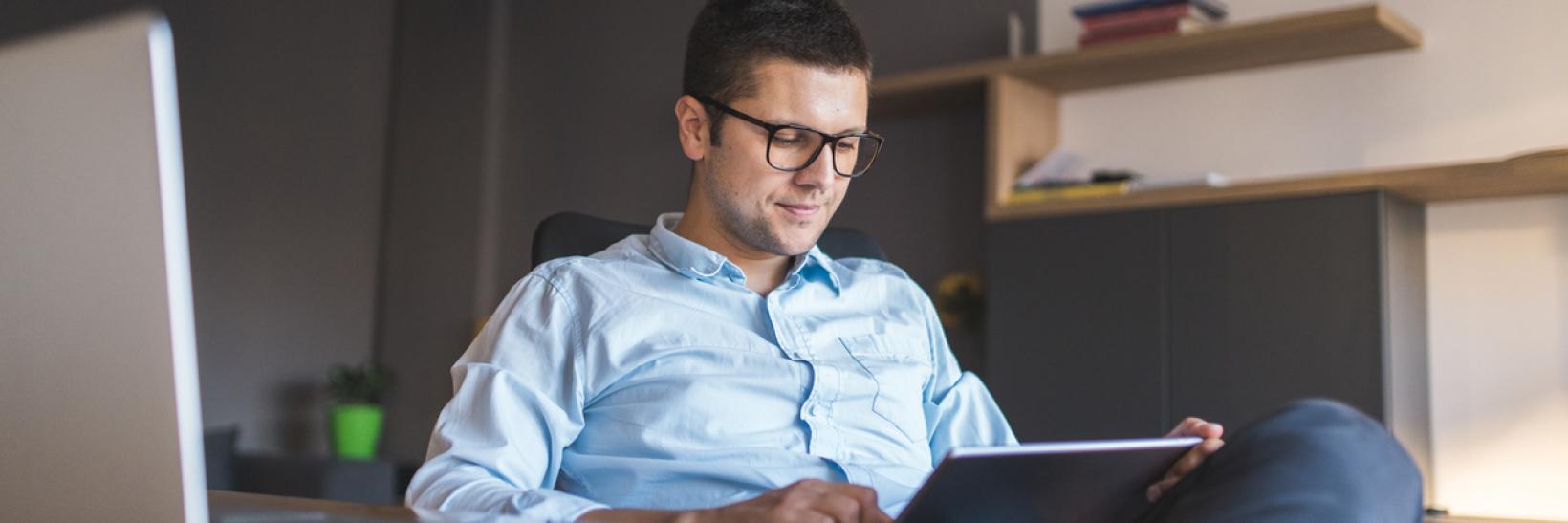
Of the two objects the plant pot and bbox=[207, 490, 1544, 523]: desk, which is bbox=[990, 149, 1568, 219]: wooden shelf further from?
the plant pot

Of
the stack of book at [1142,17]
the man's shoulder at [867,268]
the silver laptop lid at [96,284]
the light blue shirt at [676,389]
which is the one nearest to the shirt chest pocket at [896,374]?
the light blue shirt at [676,389]

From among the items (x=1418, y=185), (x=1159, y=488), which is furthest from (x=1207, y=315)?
(x=1159, y=488)

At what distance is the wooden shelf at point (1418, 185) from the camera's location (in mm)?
2758

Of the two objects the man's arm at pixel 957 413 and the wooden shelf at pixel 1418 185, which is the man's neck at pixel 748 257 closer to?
the man's arm at pixel 957 413

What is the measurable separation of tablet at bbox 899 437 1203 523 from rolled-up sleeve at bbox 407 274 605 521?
0.36 meters

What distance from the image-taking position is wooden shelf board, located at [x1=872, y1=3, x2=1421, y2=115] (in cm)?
308

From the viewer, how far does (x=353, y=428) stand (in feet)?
15.9

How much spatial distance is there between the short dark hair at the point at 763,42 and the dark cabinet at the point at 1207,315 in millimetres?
1634

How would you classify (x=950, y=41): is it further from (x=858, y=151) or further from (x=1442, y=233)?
(x=858, y=151)

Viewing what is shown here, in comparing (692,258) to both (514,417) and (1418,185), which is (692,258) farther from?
(1418,185)

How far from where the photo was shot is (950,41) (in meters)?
4.04

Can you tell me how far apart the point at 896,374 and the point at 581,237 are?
0.49 meters

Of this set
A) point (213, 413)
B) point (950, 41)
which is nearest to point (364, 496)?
point (213, 413)

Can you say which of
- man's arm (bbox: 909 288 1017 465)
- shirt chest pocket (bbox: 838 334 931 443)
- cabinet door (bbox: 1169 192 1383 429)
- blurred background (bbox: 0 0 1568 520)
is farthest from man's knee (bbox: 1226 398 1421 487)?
→ blurred background (bbox: 0 0 1568 520)
